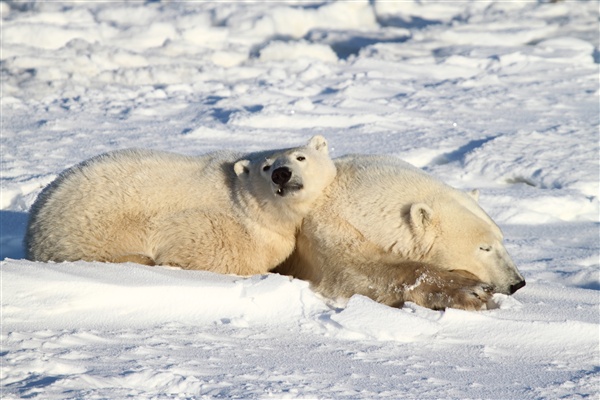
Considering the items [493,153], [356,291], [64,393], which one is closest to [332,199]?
[356,291]

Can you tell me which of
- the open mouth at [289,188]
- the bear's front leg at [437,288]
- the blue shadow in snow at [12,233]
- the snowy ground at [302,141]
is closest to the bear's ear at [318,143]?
the open mouth at [289,188]

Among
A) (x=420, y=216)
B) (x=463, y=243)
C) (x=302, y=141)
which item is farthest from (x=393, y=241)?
(x=302, y=141)

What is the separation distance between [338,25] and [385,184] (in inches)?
319

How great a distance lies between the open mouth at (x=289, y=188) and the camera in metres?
3.55

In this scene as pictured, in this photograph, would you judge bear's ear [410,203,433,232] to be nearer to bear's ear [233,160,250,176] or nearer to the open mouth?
the open mouth

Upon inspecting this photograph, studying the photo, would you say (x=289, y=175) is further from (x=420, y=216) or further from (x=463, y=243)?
(x=463, y=243)

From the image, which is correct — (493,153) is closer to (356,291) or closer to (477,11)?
(356,291)

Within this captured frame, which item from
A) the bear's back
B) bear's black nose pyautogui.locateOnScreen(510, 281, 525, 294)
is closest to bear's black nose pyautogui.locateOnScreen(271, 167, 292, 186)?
the bear's back

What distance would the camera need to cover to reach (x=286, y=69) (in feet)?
30.8

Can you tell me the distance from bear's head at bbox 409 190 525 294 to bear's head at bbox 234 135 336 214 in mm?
442

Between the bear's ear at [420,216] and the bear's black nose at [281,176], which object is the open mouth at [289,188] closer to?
the bear's black nose at [281,176]

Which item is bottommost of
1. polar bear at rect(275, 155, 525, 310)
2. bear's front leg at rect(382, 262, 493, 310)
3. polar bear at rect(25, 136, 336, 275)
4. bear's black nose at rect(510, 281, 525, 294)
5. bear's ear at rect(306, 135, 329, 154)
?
bear's black nose at rect(510, 281, 525, 294)

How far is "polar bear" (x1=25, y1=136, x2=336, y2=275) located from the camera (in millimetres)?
3588

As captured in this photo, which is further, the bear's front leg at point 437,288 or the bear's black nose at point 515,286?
the bear's black nose at point 515,286
